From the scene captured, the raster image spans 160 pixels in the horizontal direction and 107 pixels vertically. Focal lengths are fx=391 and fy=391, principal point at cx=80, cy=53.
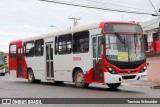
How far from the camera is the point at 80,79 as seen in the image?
782 inches

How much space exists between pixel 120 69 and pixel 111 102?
4673 millimetres

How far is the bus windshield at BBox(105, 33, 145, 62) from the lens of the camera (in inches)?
700


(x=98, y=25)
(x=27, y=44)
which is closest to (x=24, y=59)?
(x=27, y=44)

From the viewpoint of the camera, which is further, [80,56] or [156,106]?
[80,56]

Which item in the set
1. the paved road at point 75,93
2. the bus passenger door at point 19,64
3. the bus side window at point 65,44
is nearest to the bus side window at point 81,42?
the bus side window at point 65,44

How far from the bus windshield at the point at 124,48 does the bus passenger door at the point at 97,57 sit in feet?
1.92

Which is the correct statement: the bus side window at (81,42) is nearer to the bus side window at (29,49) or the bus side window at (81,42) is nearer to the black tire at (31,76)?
the bus side window at (29,49)

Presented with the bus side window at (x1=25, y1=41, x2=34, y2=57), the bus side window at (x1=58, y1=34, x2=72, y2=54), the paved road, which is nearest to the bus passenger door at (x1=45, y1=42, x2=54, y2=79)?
the bus side window at (x1=58, y1=34, x2=72, y2=54)

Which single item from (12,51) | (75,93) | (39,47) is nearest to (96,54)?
(75,93)

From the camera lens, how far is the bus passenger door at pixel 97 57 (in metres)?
18.2

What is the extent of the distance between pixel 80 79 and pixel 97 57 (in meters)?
1.98

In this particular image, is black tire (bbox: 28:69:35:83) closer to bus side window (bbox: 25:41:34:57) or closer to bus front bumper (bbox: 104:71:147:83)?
bus side window (bbox: 25:41:34:57)

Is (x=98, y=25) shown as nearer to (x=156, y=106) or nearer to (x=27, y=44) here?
(x=156, y=106)

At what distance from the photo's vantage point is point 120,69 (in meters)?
17.7
